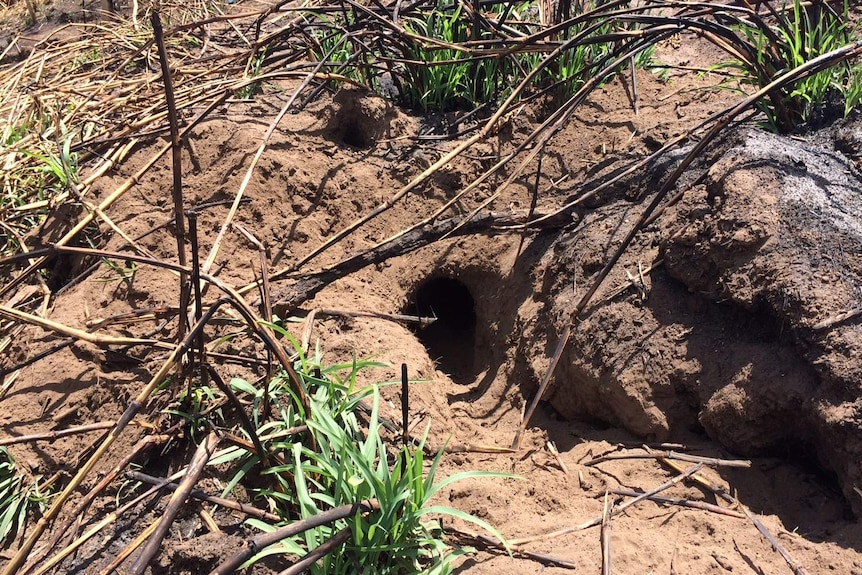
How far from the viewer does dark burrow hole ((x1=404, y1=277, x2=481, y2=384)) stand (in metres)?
2.94

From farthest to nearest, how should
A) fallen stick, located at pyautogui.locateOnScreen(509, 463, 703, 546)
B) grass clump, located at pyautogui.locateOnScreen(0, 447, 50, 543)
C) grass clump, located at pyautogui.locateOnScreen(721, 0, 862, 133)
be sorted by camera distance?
grass clump, located at pyautogui.locateOnScreen(721, 0, 862, 133), grass clump, located at pyautogui.locateOnScreen(0, 447, 50, 543), fallen stick, located at pyautogui.locateOnScreen(509, 463, 703, 546)

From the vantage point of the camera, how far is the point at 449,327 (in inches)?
132

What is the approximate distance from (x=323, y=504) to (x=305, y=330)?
0.63m

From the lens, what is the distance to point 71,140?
2.97m

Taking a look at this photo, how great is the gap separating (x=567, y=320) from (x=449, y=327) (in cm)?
104

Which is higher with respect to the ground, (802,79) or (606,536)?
(802,79)

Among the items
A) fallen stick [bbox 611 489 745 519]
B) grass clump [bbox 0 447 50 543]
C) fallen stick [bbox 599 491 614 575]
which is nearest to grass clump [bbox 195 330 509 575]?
fallen stick [bbox 599 491 614 575]

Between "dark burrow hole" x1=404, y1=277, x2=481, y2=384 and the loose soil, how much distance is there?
26mm

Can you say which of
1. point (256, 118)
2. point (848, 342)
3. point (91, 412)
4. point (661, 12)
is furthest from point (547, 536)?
point (661, 12)

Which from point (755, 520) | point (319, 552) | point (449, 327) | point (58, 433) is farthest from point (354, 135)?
point (755, 520)

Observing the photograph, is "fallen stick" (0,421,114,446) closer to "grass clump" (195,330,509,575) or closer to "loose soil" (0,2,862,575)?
"loose soil" (0,2,862,575)

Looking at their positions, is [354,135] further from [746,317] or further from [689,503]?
[689,503]

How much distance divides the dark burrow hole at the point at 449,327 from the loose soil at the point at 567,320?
26mm

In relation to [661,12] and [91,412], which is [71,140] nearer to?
[91,412]
